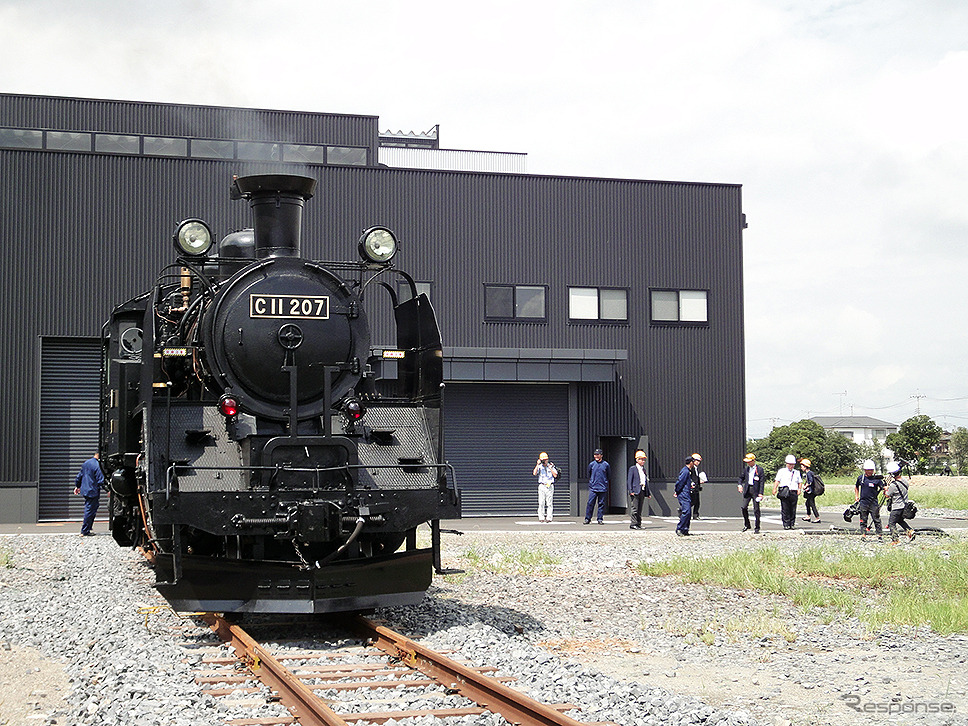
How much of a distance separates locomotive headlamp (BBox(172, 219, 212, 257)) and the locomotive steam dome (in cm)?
60

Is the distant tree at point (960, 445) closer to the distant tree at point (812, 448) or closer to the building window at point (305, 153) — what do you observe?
the distant tree at point (812, 448)

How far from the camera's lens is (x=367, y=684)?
676cm

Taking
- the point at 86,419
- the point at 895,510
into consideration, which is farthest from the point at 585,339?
the point at 86,419

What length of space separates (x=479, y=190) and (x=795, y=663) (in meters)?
19.9

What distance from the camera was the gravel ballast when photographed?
20.4 ft

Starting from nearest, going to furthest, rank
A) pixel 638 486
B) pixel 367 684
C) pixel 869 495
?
pixel 367 684, pixel 869 495, pixel 638 486

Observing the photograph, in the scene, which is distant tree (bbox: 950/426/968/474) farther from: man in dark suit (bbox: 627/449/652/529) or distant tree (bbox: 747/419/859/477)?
man in dark suit (bbox: 627/449/652/529)

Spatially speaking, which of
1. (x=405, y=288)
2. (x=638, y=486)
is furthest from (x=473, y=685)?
(x=405, y=288)

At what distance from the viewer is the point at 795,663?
7930 millimetres

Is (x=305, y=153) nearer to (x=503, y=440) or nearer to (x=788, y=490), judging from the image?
(x=503, y=440)

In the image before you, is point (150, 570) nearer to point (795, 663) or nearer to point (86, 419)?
point (795, 663)

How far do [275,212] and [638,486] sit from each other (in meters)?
13.1

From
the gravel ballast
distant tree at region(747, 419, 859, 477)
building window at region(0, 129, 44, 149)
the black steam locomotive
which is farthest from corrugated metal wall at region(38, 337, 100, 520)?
distant tree at region(747, 419, 859, 477)

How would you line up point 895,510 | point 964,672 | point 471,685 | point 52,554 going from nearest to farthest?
point 471,685 < point 964,672 < point 52,554 < point 895,510
